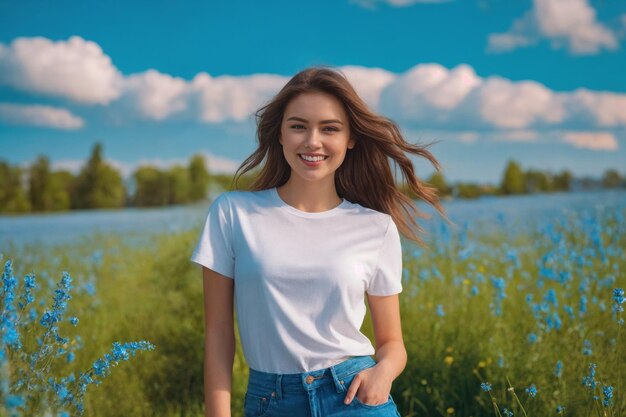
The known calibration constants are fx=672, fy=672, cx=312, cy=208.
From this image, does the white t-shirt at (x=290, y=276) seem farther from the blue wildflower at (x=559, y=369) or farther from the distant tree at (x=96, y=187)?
the distant tree at (x=96, y=187)

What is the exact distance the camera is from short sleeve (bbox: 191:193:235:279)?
2.14m

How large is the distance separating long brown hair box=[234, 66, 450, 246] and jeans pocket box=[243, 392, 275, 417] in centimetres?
77

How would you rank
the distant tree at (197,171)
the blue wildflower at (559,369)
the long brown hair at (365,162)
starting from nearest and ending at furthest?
the long brown hair at (365,162) → the blue wildflower at (559,369) → the distant tree at (197,171)

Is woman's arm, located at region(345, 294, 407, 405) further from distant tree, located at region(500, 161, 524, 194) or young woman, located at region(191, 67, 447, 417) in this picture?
distant tree, located at region(500, 161, 524, 194)

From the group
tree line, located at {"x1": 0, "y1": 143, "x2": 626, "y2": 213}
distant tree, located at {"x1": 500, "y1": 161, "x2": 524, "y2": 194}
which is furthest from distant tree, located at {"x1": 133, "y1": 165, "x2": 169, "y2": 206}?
distant tree, located at {"x1": 500, "y1": 161, "x2": 524, "y2": 194}

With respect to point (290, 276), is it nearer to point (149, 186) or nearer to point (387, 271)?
point (387, 271)

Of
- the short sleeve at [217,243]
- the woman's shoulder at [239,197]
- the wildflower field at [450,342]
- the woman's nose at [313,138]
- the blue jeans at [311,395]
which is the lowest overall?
the wildflower field at [450,342]

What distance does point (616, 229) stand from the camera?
569 centimetres

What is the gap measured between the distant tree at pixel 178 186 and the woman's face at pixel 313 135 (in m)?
20.3

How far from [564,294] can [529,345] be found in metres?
0.95

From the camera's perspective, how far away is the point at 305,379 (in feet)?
6.73

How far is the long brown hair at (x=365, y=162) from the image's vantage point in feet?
7.86

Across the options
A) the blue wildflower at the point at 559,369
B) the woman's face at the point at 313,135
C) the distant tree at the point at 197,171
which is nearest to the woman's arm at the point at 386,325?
the woman's face at the point at 313,135

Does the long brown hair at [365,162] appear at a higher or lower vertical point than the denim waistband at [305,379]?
higher
